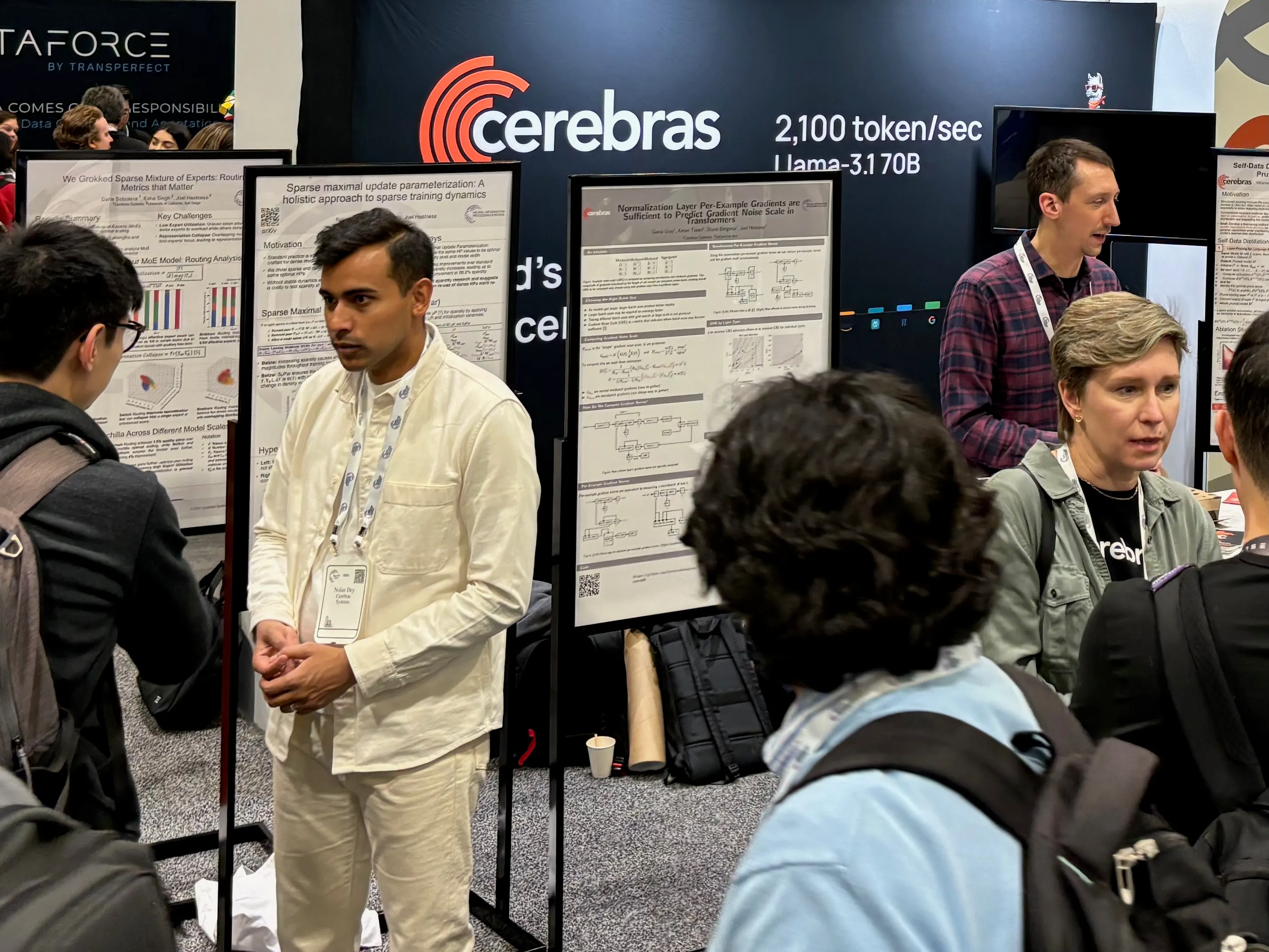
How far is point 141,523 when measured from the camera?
203 centimetres

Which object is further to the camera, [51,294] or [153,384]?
[153,384]

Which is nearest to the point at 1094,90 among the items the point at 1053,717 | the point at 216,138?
the point at 216,138

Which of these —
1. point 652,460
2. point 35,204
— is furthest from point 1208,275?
point 35,204

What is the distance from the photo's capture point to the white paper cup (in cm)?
415

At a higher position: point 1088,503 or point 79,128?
point 79,128

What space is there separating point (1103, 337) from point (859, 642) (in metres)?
1.47

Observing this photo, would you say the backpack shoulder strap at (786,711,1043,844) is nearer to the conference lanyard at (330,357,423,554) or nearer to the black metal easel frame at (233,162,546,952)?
the conference lanyard at (330,357,423,554)

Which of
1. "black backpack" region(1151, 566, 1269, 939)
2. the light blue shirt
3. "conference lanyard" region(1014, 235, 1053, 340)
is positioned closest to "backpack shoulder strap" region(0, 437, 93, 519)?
the light blue shirt

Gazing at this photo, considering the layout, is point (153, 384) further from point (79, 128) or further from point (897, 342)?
point (897, 342)

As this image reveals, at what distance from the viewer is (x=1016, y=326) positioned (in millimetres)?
3922

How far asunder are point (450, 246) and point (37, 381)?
1120 mm

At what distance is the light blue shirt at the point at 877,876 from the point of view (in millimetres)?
962

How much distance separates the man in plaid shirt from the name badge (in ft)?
6.69

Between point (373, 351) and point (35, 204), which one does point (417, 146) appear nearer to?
point (35, 204)
